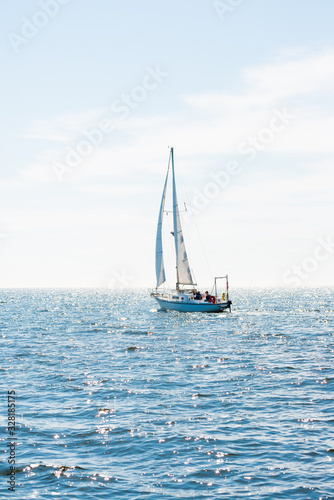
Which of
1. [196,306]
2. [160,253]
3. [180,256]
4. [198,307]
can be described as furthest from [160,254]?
Answer: [198,307]

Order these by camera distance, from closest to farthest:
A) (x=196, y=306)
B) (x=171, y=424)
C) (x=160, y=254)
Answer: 1. (x=171, y=424)
2. (x=196, y=306)
3. (x=160, y=254)

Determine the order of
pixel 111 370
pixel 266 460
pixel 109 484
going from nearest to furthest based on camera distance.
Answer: pixel 109 484, pixel 266 460, pixel 111 370

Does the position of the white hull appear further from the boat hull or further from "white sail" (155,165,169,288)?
"white sail" (155,165,169,288)

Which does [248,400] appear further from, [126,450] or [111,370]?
[111,370]

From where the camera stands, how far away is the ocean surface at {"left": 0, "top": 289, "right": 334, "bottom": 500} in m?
12.9

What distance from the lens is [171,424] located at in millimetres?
17750

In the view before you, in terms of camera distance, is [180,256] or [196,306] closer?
[196,306]

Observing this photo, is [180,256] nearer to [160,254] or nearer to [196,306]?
[160,254]

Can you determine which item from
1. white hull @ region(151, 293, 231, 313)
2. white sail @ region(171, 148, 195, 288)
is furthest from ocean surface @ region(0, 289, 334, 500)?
white sail @ region(171, 148, 195, 288)

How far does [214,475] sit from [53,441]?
5686mm

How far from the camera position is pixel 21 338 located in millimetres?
46188

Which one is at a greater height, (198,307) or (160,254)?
(160,254)

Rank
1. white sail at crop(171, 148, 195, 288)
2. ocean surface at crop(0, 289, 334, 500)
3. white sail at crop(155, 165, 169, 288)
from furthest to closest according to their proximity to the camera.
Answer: white sail at crop(171, 148, 195, 288)
white sail at crop(155, 165, 169, 288)
ocean surface at crop(0, 289, 334, 500)

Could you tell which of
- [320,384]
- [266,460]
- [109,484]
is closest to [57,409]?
[109,484]
